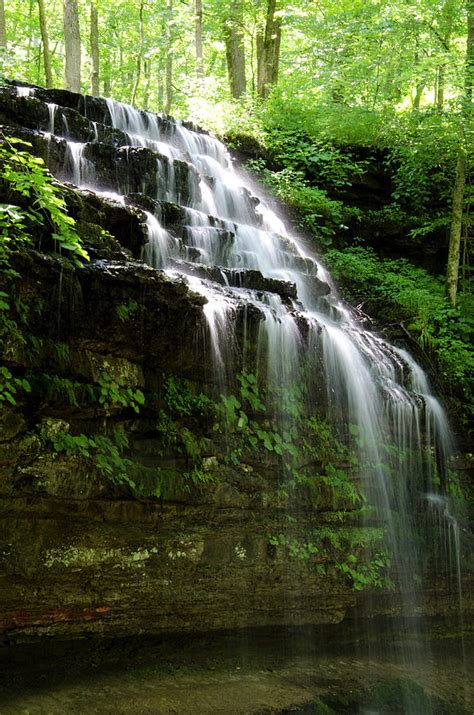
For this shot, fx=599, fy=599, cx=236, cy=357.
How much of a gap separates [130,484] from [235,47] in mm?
17435

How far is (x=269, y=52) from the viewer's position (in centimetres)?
1817

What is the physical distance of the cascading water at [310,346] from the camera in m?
6.80

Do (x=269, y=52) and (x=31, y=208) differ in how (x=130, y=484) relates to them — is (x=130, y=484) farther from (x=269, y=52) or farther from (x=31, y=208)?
(x=269, y=52)

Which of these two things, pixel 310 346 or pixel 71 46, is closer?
pixel 310 346

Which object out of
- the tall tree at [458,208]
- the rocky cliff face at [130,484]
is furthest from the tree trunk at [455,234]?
the rocky cliff face at [130,484]

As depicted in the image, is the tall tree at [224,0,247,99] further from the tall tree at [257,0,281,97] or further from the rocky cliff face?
the rocky cliff face

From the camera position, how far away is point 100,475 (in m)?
5.13

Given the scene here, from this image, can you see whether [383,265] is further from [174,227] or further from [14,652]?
[14,652]

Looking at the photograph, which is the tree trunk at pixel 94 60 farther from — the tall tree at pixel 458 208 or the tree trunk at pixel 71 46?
the tall tree at pixel 458 208

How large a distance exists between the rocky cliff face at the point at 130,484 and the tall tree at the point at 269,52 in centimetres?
1322

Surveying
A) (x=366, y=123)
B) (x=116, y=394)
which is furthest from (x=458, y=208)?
(x=116, y=394)

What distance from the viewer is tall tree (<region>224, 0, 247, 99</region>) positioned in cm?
1834

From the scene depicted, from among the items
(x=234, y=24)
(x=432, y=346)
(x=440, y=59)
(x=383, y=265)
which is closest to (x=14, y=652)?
(x=432, y=346)

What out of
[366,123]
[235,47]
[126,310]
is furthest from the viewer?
[235,47]
